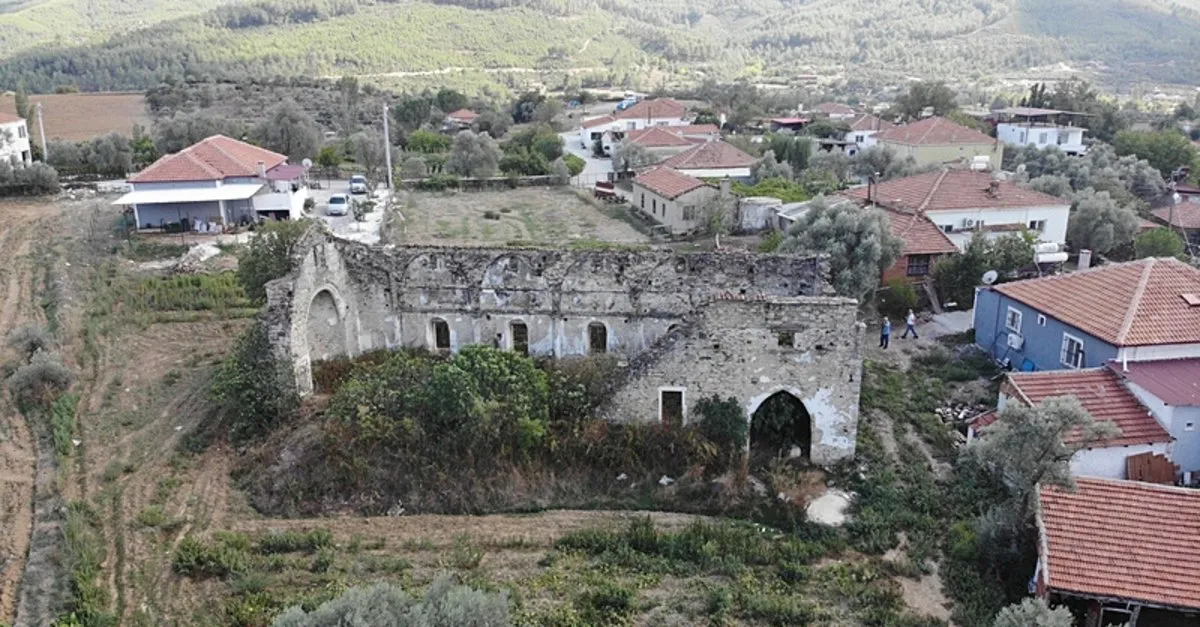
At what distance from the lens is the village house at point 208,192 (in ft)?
129

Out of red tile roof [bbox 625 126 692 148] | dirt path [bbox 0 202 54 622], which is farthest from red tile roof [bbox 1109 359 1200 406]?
red tile roof [bbox 625 126 692 148]

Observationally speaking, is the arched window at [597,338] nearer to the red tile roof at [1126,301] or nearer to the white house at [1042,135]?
the red tile roof at [1126,301]

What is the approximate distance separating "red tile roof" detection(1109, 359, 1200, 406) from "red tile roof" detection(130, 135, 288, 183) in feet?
118

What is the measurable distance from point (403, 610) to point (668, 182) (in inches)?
1444

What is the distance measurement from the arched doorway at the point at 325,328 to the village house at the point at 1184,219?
3803 centimetres

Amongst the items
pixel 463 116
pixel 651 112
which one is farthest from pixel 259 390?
pixel 463 116

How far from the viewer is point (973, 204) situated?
36.3 meters

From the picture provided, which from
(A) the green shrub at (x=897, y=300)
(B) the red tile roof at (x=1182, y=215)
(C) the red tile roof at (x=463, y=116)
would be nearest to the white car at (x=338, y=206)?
(A) the green shrub at (x=897, y=300)

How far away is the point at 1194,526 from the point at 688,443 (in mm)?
9099

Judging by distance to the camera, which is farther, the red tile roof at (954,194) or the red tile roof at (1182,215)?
the red tile roof at (1182,215)

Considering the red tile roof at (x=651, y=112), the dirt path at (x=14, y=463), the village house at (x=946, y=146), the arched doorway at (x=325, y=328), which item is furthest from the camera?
the red tile roof at (x=651, y=112)

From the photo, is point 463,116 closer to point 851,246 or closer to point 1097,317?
point 851,246

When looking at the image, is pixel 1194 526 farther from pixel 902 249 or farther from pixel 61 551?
pixel 61 551

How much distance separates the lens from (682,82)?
518 feet
